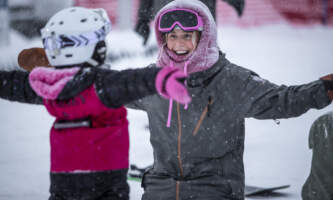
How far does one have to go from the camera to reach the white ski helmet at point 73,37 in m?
2.13

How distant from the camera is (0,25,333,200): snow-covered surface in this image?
4.04 metres

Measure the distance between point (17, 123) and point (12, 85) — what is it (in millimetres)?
4495

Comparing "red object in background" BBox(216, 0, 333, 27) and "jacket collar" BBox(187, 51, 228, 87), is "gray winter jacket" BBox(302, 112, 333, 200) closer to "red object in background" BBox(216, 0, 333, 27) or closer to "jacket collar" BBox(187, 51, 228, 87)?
"jacket collar" BBox(187, 51, 228, 87)

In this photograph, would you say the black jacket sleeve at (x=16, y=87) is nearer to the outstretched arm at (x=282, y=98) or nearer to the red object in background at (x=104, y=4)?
the outstretched arm at (x=282, y=98)

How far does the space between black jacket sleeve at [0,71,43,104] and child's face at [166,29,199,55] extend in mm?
930

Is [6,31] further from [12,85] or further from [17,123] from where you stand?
[12,85]

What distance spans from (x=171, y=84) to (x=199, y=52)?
0.90 m

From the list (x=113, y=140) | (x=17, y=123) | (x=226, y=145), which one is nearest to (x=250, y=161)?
(x=226, y=145)

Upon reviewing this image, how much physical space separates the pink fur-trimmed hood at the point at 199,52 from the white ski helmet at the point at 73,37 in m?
0.69

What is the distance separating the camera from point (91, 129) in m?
2.13

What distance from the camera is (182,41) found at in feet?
9.16

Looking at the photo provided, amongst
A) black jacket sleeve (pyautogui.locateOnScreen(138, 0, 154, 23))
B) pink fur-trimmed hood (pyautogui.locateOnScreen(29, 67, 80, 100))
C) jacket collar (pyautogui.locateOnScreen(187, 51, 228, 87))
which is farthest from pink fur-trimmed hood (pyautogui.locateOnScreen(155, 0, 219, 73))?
black jacket sleeve (pyautogui.locateOnScreen(138, 0, 154, 23))

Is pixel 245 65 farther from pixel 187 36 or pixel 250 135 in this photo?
pixel 187 36

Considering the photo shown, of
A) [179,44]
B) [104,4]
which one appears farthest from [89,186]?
[104,4]
